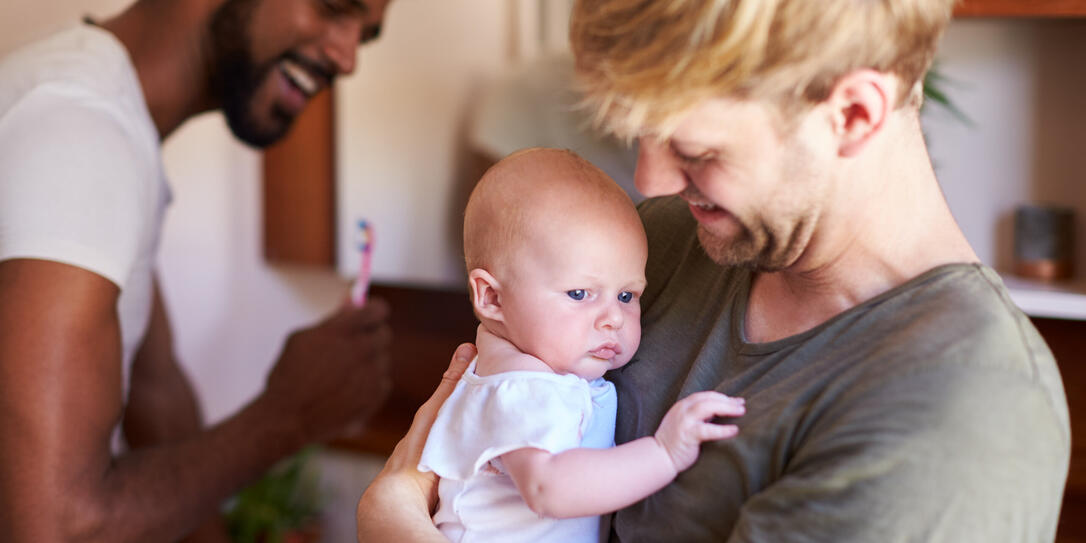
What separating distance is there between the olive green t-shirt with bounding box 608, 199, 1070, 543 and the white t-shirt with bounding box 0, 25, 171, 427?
917 millimetres

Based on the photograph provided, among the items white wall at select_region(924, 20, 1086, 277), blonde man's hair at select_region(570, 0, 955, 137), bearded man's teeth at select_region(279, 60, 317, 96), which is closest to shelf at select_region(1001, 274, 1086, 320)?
white wall at select_region(924, 20, 1086, 277)

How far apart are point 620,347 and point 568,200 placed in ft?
0.53

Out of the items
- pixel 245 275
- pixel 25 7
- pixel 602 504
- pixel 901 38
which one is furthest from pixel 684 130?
pixel 245 275

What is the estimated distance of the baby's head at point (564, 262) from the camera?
979 mm

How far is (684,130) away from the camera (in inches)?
31.4

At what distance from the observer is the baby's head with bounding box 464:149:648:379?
98 centimetres

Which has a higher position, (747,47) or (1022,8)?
(747,47)

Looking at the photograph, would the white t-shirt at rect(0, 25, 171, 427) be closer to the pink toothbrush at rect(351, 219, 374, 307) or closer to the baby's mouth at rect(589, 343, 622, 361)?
the pink toothbrush at rect(351, 219, 374, 307)

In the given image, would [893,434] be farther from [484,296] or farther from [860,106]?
[484,296]

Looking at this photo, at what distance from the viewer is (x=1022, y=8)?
73.7 inches

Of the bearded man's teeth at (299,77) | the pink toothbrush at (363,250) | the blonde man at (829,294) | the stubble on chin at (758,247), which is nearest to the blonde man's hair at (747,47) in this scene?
the blonde man at (829,294)

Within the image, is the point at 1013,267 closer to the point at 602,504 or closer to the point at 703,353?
the point at 703,353

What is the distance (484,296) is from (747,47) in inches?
16.6

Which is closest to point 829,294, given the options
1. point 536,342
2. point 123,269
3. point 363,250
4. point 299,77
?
point 536,342
